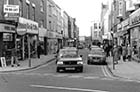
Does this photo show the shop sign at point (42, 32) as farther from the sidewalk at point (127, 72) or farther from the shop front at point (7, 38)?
the sidewalk at point (127, 72)

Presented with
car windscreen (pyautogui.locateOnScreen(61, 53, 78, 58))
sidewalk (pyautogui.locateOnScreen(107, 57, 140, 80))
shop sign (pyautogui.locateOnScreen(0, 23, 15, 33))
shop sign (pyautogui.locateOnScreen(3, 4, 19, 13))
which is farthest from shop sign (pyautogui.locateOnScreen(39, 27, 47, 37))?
car windscreen (pyautogui.locateOnScreen(61, 53, 78, 58))

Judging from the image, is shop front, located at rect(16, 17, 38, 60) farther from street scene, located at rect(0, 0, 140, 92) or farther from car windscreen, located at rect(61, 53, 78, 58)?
car windscreen, located at rect(61, 53, 78, 58)

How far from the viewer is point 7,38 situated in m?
26.3

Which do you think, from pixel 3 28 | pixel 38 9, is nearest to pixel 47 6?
pixel 38 9

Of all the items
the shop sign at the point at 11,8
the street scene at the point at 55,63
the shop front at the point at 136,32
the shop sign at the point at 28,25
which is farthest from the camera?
the shop sign at the point at 28,25

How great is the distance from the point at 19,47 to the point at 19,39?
80cm

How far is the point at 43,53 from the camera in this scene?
1809 inches

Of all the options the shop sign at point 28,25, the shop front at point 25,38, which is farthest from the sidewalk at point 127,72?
the shop sign at point 28,25

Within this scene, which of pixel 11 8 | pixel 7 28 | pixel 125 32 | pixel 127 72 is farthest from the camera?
pixel 125 32

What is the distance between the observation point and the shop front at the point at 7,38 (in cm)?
2457

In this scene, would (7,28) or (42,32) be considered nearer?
(7,28)

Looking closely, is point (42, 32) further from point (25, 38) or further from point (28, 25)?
point (28, 25)

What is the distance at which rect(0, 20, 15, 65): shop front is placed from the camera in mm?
24572

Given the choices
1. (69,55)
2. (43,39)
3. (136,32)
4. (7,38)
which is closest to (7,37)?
(7,38)
